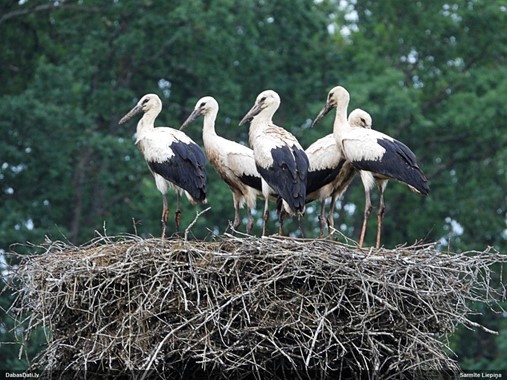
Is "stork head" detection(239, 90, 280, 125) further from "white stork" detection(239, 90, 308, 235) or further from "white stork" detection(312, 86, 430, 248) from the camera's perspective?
"white stork" detection(312, 86, 430, 248)

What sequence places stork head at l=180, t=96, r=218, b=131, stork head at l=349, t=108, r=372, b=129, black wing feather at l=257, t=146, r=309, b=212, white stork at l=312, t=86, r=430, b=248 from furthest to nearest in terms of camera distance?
stork head at l=180, t=96, r=218, b=131, stork head at l=349, t=108, r=372, b=129, white stork at l=312, t=86, r=430, b=248, black wing feather at l=257, t=146, r=309, b=212

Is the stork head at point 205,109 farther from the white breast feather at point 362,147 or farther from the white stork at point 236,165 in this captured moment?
the white breast feather at point 362,147

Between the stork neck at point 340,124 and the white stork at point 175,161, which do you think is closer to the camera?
the stork neck at point 340,124

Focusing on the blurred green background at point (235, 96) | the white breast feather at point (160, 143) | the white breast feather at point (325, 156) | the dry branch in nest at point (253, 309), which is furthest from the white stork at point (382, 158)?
the blurred green background at point (235, 96)

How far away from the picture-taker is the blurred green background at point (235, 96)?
2669cm

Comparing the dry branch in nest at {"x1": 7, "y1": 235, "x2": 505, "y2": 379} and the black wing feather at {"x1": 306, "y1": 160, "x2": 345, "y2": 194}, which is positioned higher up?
the dry branch in nest at {"x1": 7, "y1": 235, "x2": 505, "y2": 379}

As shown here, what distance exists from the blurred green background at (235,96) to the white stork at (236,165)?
8.66 m

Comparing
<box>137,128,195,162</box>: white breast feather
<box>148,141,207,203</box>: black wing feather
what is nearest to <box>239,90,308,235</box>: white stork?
<box>148,141,207,203</box>: black wing feather

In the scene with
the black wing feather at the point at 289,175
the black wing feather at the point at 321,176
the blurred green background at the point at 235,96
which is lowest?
the blurred green background at the point at 235,96

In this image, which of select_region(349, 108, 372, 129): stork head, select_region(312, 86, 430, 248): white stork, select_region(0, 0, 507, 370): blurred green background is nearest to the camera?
select_region(312, 86, 430, 248): white stork

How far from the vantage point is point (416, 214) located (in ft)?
97.7

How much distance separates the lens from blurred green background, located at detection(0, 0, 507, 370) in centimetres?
2669

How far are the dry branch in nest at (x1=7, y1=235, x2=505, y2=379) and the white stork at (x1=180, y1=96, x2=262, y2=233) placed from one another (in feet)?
7.28

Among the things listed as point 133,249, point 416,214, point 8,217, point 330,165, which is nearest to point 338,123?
point 330,165
